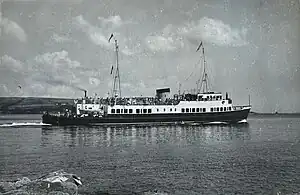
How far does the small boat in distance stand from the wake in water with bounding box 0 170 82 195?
27121 millimetres

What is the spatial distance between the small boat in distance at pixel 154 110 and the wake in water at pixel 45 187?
27.1 m

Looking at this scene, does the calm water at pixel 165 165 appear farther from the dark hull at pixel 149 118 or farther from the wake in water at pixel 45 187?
the dark hull at pixel 149 118

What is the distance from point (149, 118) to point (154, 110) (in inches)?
41.6

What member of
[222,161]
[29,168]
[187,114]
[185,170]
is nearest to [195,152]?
[222,161]

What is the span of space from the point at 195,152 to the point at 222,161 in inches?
123

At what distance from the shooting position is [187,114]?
132ft

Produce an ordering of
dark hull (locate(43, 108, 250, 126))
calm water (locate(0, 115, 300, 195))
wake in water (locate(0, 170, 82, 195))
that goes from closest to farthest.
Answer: wake in water (locate(0, 170, 82, 195))
calm water (locate(0, 115, 300, 195))
dark hull (locate(43, 108, 250, 126))

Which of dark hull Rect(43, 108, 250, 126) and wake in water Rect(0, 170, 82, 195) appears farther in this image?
dark hull Rect(43, 108, 250, 126)

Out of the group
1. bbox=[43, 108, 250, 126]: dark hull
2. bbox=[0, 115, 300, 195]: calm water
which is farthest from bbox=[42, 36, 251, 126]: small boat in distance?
bbox=[0, 115, 300, 195]: calm water

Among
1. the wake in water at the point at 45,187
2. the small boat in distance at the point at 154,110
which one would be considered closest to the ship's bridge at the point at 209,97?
the small boat in distance at the point at 154,110

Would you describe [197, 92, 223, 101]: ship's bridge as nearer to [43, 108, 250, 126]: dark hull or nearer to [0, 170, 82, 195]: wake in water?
[43, 108, 250, 126]: dark hull

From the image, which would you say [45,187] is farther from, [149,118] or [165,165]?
[149,118]

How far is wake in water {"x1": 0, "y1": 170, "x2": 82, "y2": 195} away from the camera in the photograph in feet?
34.0

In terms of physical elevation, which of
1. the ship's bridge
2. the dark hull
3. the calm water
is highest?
the ship's bridge
